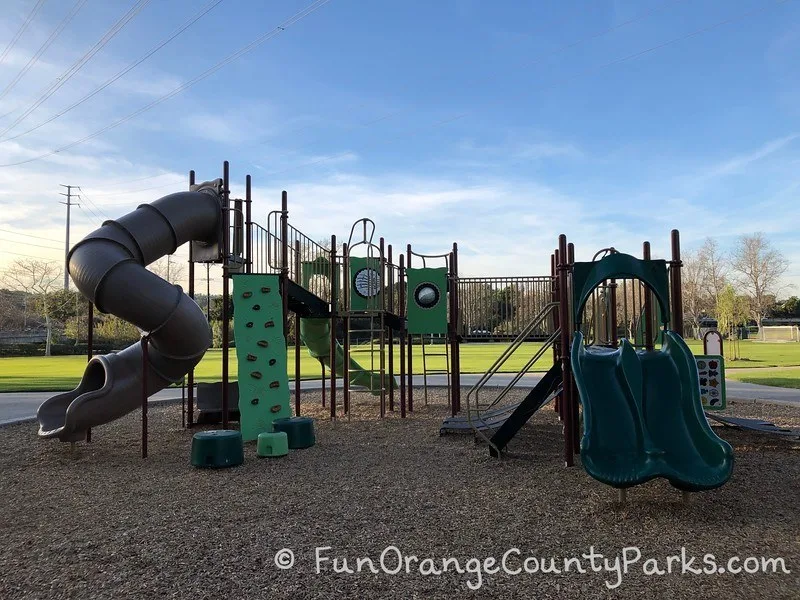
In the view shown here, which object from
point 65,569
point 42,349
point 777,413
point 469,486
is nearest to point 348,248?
point 469,486

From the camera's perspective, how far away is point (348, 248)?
1087 cm

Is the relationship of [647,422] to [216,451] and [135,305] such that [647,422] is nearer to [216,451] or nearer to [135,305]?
[216,451]

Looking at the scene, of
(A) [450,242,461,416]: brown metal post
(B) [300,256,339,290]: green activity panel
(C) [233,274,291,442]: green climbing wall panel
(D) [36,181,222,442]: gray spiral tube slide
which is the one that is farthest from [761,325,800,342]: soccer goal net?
(D) [36,181,222,442]: gray spiral tube slide

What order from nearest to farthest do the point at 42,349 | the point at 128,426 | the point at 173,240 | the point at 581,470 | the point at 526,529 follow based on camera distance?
the point at 526,529
the point at 581,470
the point at 173,240
the point at 128,426
the point at 42,349

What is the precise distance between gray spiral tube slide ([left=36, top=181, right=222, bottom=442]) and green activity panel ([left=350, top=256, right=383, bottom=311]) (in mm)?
2856

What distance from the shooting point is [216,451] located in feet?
23.4

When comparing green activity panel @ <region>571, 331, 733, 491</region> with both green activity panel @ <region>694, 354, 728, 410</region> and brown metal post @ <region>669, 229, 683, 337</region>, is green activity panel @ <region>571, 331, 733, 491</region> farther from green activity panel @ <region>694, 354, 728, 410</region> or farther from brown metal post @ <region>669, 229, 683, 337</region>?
green activity panel @ <region>694, 354, 728, 410</region>

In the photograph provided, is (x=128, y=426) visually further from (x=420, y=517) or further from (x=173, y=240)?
(x=420, y=517)

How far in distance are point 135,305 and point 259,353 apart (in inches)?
83.4

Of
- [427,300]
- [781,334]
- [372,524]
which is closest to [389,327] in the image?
[427,300]

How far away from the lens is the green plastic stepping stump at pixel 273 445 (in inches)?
305

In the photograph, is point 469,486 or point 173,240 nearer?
point 469,486

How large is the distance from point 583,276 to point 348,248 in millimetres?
5223

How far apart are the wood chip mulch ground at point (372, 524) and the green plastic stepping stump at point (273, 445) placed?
0.20 metres
